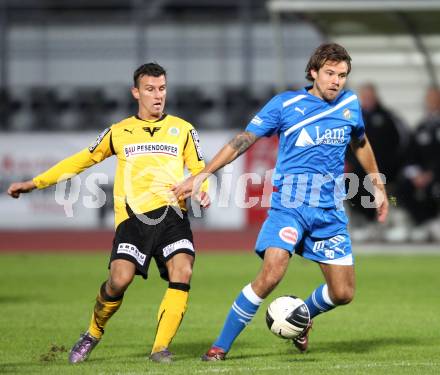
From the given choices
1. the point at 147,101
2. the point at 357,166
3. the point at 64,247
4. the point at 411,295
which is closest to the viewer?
the point at 147,101

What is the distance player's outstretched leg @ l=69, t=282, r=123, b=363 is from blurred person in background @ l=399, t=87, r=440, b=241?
10.5m

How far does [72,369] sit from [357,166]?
1124 cm

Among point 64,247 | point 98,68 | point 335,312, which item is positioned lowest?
point 64,247

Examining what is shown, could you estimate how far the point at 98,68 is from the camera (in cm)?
2511

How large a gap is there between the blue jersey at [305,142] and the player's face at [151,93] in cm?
74

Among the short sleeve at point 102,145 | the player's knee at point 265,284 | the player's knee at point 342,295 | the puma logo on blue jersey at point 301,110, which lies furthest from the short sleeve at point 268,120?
the player's knee at point 342,295

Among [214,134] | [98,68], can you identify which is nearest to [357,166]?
[214,134]

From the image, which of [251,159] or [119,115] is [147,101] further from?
[119,115]

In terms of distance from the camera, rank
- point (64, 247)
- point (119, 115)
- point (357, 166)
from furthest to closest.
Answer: point (119, 115) → point (64, 247) → point (357, 166)

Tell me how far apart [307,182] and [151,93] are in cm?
130

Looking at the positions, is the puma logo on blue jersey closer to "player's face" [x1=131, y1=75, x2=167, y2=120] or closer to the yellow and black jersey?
the yellow and black jersey

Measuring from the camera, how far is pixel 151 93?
8055 mm

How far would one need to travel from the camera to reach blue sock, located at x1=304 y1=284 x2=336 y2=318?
8.02 m

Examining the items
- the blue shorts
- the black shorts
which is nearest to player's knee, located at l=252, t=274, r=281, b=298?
the blue shorts
